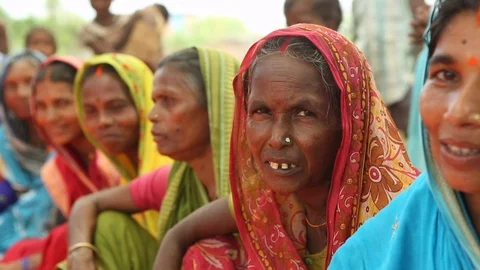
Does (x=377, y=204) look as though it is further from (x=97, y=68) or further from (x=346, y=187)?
(x=97, y=68)

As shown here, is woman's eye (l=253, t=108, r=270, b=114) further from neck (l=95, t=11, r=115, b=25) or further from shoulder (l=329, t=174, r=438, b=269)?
neck (l=95, t=11, r=115, b=25)

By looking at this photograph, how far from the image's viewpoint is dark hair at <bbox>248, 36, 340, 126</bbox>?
233cm

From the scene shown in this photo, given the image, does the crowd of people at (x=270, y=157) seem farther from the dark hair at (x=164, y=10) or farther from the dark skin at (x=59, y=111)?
the dark hair at (x=164, y=10)

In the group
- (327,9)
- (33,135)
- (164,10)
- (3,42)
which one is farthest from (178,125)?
(3,42)

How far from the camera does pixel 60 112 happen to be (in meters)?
4.49

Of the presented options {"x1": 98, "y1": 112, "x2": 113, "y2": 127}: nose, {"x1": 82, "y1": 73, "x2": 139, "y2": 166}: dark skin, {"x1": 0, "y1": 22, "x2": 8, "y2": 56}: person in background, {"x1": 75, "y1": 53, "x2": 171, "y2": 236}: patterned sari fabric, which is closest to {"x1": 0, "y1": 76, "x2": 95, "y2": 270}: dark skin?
{"x1": 75, "y1": 53, "x2": 171, "y2": 236}: patterned sari fabric

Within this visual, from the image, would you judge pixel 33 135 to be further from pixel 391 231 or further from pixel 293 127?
pixel 391 231

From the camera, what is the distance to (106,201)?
3551mm

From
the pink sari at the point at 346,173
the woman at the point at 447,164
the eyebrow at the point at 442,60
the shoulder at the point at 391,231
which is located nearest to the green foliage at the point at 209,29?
the pink sari at the point at 346,173

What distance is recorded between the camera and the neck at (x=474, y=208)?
67.0 inches

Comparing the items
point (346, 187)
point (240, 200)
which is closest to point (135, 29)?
point (240, 200)

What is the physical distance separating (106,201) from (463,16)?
228 centimetres

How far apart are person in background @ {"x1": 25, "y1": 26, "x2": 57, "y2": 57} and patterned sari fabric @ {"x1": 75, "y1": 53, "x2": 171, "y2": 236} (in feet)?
14.9

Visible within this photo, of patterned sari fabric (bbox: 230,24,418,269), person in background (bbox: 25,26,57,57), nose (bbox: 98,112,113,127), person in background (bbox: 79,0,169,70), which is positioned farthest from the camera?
person in background (bbox: 25,26,57,57)
